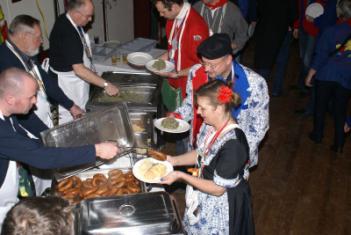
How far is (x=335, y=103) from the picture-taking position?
3791 mm

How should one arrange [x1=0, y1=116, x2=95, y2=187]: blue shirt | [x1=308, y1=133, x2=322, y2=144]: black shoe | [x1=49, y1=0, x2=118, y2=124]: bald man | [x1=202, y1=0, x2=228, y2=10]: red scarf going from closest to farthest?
[x1=0, y1=116, x2=95, y2=187]: blue shirt < [x1=49, y1=0, x2=118, y2=124]: bald man < [x1=202, y1=0, x2=228, y2=10]: red scarf < [x1=308, y1=133, x2=322, y2=144]: black shoe

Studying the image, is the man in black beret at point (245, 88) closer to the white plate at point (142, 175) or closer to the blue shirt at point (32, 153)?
the white plate at point (142, 175)

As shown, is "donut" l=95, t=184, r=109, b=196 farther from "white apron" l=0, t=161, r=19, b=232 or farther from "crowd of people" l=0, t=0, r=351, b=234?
"white apron" l=0, t=161, r=19, b=232

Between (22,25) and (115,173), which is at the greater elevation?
(22,25)

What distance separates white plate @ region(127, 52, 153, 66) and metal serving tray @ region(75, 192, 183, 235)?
2090 millimetres

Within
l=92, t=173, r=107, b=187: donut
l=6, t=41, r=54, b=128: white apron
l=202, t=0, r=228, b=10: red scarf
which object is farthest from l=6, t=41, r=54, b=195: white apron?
l=202, t=0, r=228, b=10: red scarf

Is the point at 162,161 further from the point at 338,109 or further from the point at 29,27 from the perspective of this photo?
the point at 338,109

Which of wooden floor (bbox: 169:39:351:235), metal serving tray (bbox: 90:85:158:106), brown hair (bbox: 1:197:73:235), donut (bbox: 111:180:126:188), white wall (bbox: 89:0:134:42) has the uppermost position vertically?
white wall (bbox: 89:0:134:42)

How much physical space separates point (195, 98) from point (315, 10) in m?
2.78

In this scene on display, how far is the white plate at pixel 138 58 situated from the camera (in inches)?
146

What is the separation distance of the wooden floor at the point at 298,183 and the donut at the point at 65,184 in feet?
4.03

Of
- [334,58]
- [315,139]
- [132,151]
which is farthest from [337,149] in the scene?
[132,151]

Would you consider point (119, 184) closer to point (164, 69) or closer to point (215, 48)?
point (215, 48)

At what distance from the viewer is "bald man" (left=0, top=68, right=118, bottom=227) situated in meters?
1.95
